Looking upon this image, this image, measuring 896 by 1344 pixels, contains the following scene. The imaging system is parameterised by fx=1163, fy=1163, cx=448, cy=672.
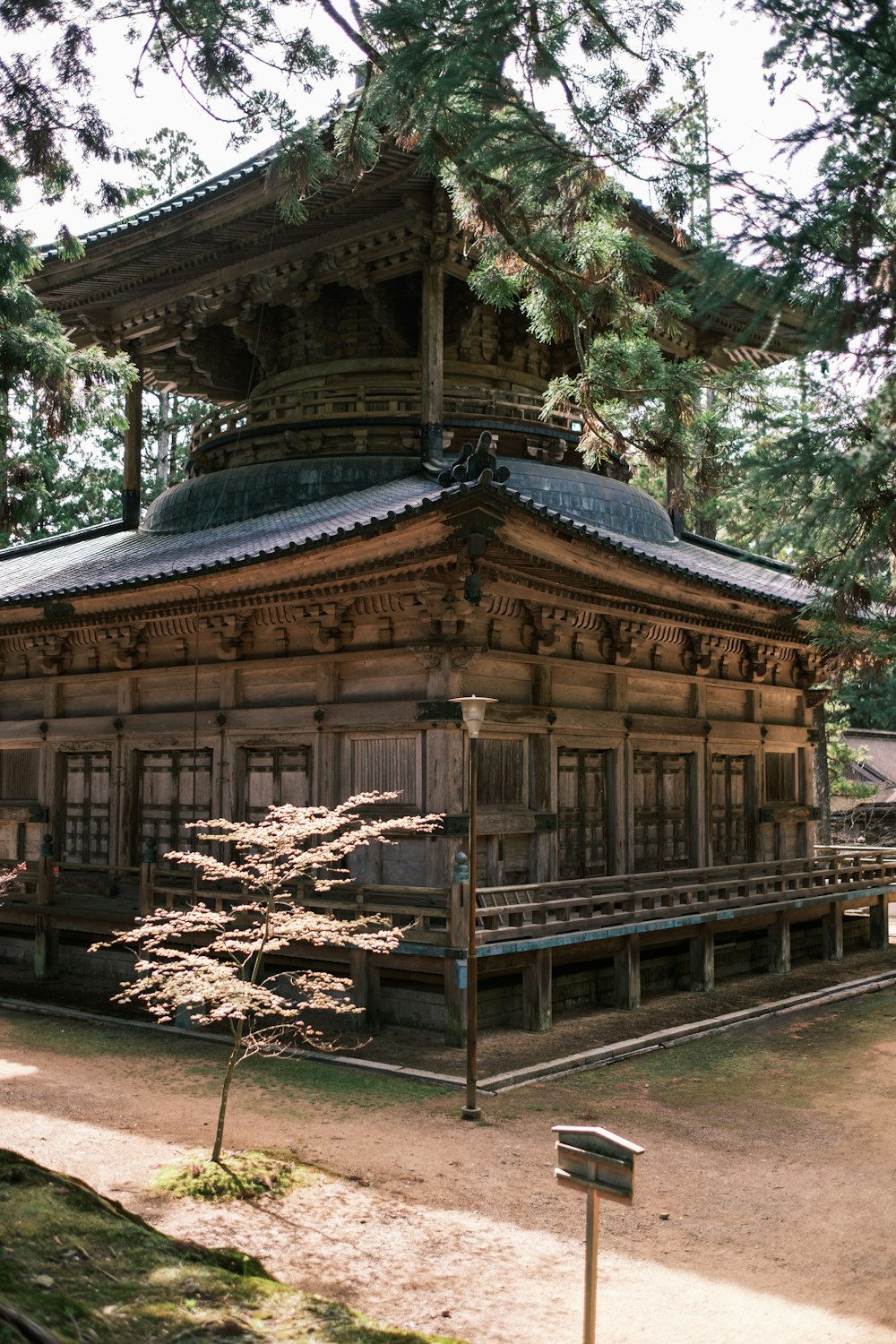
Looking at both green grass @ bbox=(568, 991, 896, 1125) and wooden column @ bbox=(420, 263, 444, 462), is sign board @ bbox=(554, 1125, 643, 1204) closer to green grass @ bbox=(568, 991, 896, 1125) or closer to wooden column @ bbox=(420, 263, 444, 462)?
green grass @ bbox=(568, 991, 896, 1125)

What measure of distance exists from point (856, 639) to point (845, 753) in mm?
20198

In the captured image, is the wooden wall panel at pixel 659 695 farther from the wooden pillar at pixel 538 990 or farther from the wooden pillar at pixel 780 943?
the wooden pillar at pixel 538 990

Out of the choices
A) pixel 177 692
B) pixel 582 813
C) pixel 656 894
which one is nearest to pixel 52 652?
pixel 177 692

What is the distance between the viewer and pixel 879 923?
19562 mm

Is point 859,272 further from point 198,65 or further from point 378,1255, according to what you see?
point 378,1255

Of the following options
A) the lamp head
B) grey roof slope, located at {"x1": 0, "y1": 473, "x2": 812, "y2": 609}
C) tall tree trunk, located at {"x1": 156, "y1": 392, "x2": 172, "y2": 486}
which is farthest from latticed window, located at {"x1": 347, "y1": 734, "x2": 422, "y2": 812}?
tall tree trunk, located at {"x1": 156, "y1": 392, "x2": 172, "y2": 486}

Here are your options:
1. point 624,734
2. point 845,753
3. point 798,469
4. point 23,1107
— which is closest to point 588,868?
point 624,734

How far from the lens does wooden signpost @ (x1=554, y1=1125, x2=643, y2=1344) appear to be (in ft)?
17.4

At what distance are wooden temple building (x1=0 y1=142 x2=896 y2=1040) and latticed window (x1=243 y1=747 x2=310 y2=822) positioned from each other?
38mm

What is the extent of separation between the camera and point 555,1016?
13234 millimetres

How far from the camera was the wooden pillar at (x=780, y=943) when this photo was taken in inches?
660

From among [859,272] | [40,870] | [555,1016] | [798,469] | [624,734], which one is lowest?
[555,1016]

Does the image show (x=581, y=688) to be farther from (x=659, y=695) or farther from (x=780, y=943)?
(x=780, y=943)

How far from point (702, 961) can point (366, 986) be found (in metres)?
5.06
